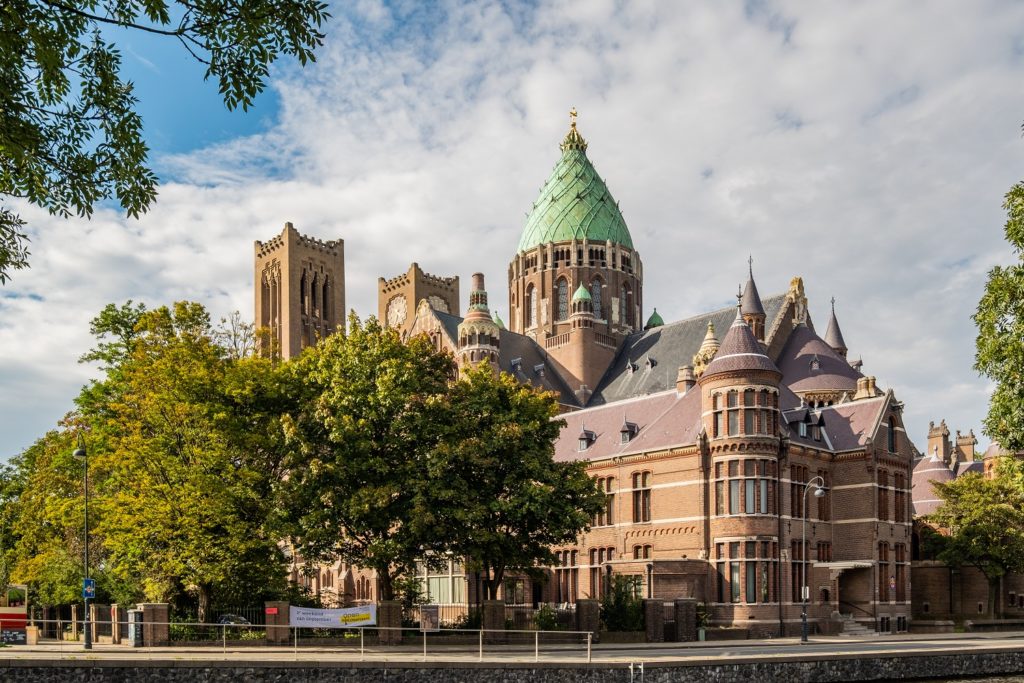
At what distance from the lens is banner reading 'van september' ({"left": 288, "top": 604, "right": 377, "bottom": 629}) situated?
36656 millimetres

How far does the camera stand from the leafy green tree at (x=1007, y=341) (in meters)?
29.7

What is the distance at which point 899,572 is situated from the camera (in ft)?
198

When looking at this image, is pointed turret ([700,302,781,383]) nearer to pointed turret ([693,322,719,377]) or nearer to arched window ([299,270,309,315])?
pointed turret ([693,322,719,377])

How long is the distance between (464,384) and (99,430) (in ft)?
57.8

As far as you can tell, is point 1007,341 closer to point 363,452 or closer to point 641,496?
point 363,452

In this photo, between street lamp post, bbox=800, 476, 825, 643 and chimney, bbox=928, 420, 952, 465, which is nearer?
street lamp post, bbox=800, 476, 825, 643

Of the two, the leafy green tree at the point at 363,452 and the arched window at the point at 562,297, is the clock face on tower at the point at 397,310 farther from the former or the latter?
the leafy green tree at the point at 363,452

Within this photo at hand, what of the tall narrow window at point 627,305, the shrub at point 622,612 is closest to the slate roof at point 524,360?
the tall narrow window at point 627,305

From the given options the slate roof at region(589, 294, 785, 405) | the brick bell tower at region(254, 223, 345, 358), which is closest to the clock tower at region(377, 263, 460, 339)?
the brick bell tower at region(254, 223, 345, 358)

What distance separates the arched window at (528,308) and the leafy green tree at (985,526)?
147ft

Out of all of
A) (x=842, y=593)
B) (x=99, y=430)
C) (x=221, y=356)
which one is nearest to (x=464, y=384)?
(x=221, y=356)

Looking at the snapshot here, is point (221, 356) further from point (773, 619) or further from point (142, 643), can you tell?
point (773, 619)

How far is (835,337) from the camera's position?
93.6 m

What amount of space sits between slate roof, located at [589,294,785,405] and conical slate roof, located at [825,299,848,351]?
44.4 ft
